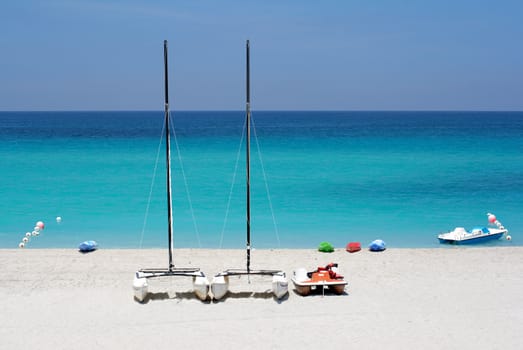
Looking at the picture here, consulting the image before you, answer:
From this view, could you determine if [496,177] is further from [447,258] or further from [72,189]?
[72,189]

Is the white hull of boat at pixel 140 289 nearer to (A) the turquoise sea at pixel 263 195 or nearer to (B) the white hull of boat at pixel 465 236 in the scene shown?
(A) the turquoise sea at pixel 263 195

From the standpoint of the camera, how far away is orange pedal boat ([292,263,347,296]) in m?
15.4

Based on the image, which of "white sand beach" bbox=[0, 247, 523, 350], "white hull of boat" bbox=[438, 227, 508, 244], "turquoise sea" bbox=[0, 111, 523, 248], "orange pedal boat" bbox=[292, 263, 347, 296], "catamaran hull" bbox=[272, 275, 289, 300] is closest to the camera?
"white sand beach" bbox=[0, 247, 523, 350]

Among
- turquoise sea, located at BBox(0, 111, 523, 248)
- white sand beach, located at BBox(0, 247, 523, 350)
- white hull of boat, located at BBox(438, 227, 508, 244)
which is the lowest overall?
white sand beach, located at BBox(0, 247, 523, 350)

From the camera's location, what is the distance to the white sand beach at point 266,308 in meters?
12.9

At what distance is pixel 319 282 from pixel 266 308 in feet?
5.39

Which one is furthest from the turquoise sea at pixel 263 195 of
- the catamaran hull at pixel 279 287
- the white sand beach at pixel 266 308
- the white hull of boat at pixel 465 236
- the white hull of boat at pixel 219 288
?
the catamaran hull at pixel 279 287

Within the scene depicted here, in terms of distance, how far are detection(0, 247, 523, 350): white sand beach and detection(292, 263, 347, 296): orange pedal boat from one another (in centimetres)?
31

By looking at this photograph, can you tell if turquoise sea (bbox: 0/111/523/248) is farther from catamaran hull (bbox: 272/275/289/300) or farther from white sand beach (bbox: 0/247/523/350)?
catamaran hull (bbox: 272/275/289/300)

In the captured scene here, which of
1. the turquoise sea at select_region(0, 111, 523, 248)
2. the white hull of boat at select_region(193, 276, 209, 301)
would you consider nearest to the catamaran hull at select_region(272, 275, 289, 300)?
the white hull of boat at select_region(193, 276, 209, 301)

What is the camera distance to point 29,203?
3284 cm

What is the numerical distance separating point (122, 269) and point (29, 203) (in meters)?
16.7

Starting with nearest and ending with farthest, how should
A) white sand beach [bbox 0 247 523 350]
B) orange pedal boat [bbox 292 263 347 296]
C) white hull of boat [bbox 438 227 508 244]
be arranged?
white sand beach [bbox 0 247 523 350], orange pedal boat [bbox 292 263 347 296], white hull of boat [bbox 438 227 508 244]

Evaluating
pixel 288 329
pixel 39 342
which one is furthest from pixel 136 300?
pixel 288 329
